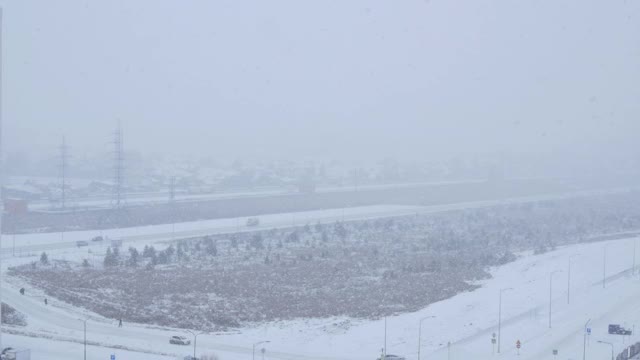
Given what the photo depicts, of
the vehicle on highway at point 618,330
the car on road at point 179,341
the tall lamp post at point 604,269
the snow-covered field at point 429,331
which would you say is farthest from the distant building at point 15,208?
the vehicle on highway at point 618,330

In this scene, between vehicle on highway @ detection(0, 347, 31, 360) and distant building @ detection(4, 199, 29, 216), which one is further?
distant building @ detection(4, 199, 29, 216)

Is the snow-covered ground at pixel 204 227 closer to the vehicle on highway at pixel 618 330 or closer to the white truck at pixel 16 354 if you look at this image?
the white truck at pixel 16 354

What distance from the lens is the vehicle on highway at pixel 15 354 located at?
9.44m

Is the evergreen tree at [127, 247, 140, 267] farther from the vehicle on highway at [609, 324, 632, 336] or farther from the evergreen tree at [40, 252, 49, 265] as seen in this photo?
the vehicle on highway at [609, 324, 632, 336]

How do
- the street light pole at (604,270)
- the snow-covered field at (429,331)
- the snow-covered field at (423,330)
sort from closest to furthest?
the snow-covered field at (423,330) → the snow-covered field at (429,331) → the street light pole at (604,270)

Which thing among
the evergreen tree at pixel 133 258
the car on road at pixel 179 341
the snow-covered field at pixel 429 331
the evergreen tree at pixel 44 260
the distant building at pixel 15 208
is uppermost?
the distant building at pixel 15 208

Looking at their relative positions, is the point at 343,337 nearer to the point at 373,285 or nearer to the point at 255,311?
the point at 255,311

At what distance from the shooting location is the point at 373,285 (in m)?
17.0

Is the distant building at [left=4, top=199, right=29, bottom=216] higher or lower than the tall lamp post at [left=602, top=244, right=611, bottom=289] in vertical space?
higher

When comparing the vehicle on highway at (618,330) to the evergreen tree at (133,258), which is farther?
the evergreen tree at (133,258)

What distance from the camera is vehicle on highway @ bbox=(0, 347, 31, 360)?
9.44 meters

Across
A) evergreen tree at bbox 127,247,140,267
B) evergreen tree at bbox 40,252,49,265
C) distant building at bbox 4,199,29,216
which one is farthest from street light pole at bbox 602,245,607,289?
distant building at bbox 4,199,29,216

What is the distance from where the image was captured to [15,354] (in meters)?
9.47

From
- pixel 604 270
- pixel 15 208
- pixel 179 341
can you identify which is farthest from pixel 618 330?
pixel 15 208
